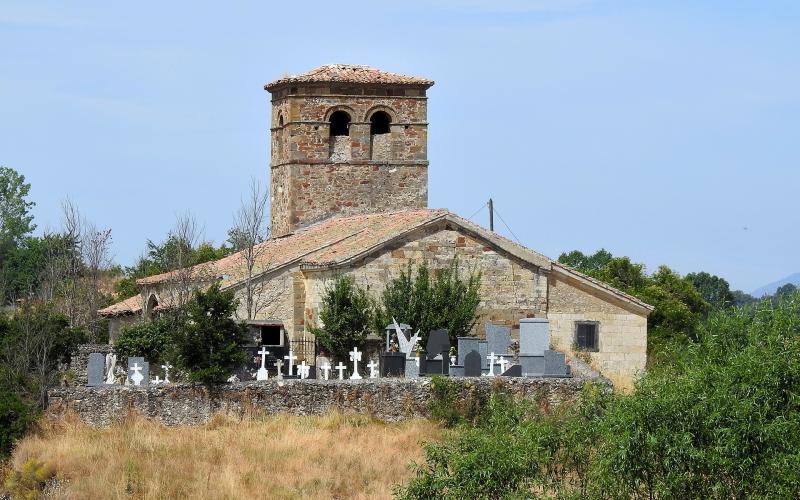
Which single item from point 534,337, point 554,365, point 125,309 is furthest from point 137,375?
point 125,309

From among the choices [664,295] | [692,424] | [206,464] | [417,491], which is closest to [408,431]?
[206,464]

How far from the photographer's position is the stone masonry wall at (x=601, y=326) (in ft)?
144

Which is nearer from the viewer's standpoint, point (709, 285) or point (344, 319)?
point (344, 319)

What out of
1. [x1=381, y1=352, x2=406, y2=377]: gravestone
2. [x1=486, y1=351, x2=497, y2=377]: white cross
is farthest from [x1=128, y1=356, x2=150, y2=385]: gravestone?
[x1=486, y1=351, x2=497, y2=377]: white cross

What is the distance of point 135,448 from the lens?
108 ft

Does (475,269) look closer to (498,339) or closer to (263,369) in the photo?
(498,339)

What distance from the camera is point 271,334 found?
4462cm

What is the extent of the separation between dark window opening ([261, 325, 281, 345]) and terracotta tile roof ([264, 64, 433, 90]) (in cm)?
918

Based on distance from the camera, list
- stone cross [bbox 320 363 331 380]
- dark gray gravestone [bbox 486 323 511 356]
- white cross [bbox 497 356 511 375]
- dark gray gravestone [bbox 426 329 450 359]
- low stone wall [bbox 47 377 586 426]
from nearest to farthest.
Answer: low stone wall [bbox 47 377 586 426] → white cross [bbox 497 356 511 375] → dark gray gravestone [bbox 426 329 450 359] → stone cross [bbox 320 363 331 380] → dark gray gravestone [bbox 486 323 511 356]

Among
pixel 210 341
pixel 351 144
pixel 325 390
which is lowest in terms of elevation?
pixel 325 390

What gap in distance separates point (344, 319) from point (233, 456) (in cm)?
944

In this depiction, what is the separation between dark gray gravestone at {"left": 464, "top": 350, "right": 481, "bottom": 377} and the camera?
3678 cm

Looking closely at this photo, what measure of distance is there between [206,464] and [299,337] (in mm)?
12019

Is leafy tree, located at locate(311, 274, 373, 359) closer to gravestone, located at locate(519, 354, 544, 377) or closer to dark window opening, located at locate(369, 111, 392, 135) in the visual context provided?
gravestone, located at locate(519, 354, 544, 377)
